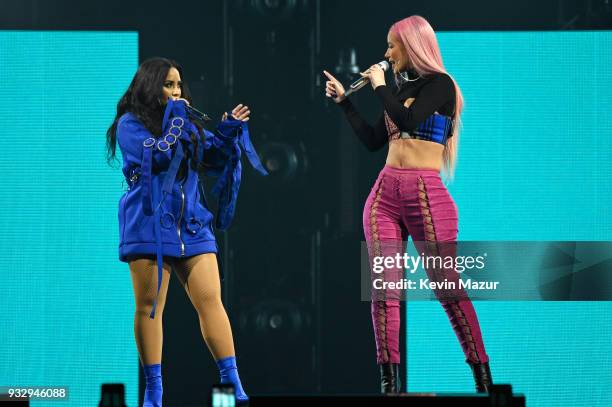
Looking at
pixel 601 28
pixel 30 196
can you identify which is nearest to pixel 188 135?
pixel 30 196

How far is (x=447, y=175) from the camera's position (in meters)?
5.54

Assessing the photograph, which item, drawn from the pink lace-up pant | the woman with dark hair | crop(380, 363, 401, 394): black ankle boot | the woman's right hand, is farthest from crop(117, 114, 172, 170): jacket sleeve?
crop(380, 363, 401, 394): black ankle boot

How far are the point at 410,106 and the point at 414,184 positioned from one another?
33 centimetres

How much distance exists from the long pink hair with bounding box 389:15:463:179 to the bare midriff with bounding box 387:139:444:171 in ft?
0.38

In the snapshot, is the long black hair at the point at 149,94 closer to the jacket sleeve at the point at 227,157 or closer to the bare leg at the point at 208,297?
the jacket sleeve at the point at 227,157

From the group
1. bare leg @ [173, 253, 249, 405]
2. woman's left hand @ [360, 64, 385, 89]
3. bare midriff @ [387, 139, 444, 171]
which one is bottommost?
bare leg @ [173, 253, 249, 405]

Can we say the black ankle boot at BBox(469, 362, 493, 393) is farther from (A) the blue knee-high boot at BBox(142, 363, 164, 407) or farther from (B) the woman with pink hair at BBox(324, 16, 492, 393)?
(A) the blue knee-high boot at BBox(142, 363, 164, 407)

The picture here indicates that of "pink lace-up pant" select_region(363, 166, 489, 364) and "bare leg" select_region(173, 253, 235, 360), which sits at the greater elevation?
"pink lace-up pant" select_region(363, 166, 489, 364)

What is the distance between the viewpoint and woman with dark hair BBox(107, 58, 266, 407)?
16.1 feet

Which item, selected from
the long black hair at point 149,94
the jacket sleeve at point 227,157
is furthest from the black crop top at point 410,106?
the long black hair at point 149,94

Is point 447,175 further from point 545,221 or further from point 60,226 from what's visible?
point 60,226

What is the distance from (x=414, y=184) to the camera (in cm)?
498

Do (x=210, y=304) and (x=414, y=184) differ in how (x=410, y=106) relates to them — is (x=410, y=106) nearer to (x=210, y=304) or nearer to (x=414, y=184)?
(x=414, y=184)

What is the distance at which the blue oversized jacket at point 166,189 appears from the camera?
16.1 feet
